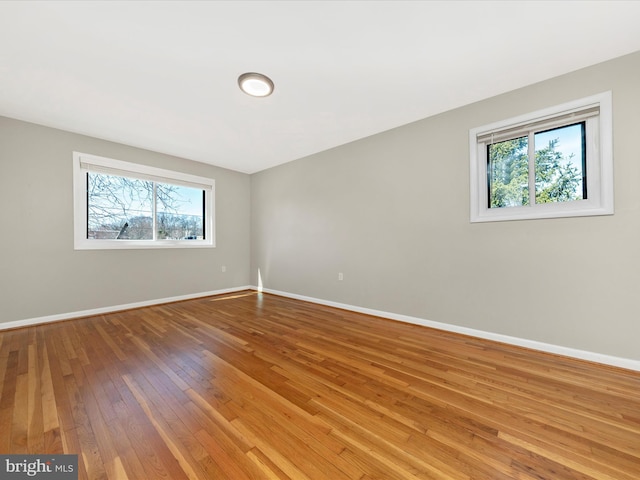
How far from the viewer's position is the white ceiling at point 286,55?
163cm

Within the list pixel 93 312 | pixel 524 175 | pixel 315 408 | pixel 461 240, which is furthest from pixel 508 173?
pixel 93 312

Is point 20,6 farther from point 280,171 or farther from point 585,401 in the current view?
point 585,401

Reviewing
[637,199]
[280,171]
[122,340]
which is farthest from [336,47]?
[122,340]

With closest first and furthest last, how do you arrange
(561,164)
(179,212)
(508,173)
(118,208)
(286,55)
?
(286,55), (561,164), (508,173), (118,208), (179,212)

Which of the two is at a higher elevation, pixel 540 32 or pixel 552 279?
pixel 540 32

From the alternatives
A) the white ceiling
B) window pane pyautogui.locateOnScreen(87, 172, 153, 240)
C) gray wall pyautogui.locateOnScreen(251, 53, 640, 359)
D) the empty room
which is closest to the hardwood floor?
the empty room

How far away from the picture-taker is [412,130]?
311 centimetres

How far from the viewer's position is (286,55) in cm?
201

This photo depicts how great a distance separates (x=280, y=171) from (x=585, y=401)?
467 centimetres

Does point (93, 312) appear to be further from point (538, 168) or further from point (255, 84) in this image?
point (538, 168)

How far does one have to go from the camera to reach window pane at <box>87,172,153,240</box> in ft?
11.6

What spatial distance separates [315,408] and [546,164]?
2.93 metres

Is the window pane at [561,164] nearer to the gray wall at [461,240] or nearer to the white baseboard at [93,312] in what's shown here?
the gray wall at [461,240]

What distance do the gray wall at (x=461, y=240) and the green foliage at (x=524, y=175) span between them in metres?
0.24
